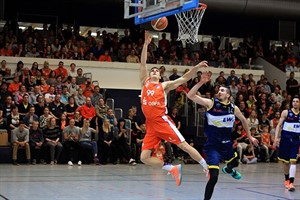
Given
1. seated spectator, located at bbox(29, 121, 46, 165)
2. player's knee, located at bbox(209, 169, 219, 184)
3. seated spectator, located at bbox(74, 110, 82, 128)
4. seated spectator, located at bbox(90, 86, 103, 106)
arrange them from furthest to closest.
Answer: seated spectator, located at bbox(90, 86, 103, 106) < seated spectator, located at bbox(74, 110, 82, 128) < seated spectator, located at bbox(29, 121, 46, 165) < player's knee, located at bbox(209, 169, 219, 184)

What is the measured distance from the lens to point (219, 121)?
9.41 metres

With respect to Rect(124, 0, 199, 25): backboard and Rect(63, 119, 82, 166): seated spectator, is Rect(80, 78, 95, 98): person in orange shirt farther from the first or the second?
Rect(124, 0, 199, 25): backboard

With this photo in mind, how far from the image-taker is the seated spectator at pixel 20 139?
17.0 metres

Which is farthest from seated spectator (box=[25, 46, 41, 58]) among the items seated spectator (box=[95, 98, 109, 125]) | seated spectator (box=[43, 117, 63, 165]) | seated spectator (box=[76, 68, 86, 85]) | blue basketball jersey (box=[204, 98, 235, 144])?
blue basketball jersey (box=[204, 98, 235, 144])

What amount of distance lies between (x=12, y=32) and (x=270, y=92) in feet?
38.9

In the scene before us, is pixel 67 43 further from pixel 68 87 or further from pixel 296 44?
pixel 296 44

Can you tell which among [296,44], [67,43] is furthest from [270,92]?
[67,43]

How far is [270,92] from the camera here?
966 inches

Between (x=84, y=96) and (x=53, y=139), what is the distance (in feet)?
8.60

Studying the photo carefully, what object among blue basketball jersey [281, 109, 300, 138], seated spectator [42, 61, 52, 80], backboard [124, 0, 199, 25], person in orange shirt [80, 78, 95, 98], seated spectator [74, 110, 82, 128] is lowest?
seated spectator [74, 110, 82, 128]

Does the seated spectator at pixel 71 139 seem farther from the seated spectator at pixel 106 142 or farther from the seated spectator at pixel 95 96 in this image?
the seated spectator at pixel 95 96

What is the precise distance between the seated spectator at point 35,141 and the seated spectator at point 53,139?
207 mm

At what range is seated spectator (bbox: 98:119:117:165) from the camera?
18312 millimetres

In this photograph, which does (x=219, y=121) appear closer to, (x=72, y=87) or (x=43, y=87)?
(x=43, y=87)
